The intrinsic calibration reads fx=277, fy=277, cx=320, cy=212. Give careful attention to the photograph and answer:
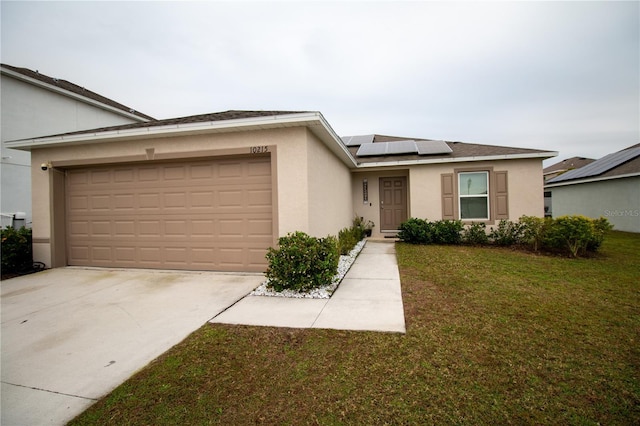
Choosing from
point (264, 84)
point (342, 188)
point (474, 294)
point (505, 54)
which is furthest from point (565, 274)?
point (264, 84)

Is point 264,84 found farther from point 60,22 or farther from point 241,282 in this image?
point 241,282

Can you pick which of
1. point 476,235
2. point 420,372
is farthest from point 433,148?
point 420,372

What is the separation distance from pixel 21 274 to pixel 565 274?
40.1 feet

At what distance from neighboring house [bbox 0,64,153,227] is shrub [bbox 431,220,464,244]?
12.8m

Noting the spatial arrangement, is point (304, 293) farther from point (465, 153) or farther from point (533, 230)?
point (465, 153)

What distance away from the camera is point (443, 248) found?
8789 millimetres

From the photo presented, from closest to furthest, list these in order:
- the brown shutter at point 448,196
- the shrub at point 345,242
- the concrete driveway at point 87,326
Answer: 1. the concrete driveway at point 87,326
2. the shrub at point 345,242
3. the brown shutter at point 448,196

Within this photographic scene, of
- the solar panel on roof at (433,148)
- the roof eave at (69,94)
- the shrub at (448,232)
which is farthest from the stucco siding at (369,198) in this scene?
the roof eave at (69,94)

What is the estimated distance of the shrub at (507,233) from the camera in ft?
30.0

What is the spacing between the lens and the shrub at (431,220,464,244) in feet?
31.1

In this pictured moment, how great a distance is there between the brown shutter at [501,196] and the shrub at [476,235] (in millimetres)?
710

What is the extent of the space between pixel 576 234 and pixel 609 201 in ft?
30.3

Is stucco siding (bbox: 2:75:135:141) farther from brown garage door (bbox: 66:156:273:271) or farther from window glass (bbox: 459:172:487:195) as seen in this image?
window glass (bbox: 459:172:487:195)

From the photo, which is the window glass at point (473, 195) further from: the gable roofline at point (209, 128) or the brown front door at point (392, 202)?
the gable roofline at point (209, 128)
